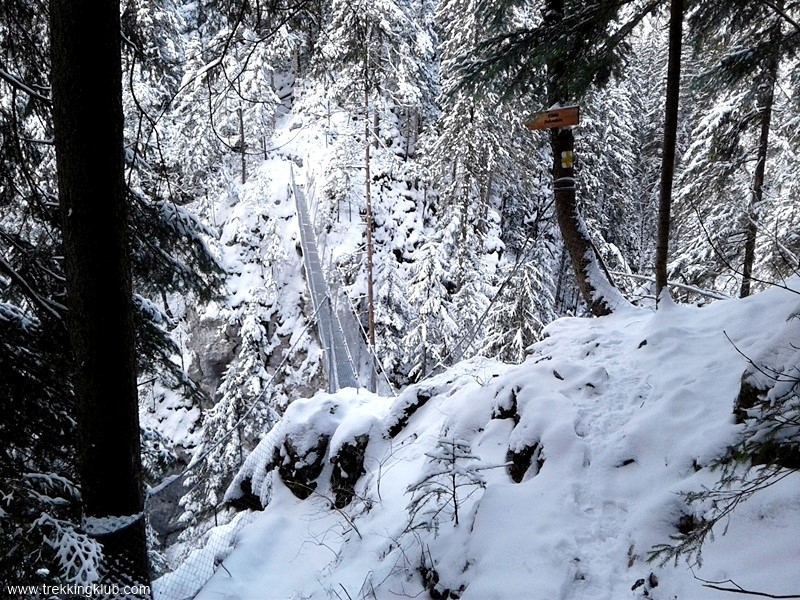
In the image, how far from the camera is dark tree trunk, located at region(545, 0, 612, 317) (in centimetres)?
437

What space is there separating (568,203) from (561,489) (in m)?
3.01

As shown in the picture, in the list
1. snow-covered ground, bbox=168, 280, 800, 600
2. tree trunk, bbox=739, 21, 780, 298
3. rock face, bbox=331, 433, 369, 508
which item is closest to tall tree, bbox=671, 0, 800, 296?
tree trunk, bbox=739, 21, 780, 298

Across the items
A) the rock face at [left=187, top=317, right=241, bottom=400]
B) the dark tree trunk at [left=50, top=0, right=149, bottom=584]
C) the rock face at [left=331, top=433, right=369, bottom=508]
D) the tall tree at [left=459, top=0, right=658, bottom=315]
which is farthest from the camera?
the rock face at [left=187, top=317, right=241, bottom=400]

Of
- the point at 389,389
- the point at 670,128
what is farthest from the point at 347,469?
the point at 670,128

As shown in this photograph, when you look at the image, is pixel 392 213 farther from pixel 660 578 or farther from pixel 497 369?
pixel 660 578

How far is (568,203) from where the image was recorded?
457 cm

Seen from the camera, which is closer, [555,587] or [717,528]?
[717,528]

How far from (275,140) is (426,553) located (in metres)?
21.1

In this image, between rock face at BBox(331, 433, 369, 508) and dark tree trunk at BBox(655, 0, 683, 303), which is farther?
rock face at BBox(331, 433, 369, 508)

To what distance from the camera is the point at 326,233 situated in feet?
54.0

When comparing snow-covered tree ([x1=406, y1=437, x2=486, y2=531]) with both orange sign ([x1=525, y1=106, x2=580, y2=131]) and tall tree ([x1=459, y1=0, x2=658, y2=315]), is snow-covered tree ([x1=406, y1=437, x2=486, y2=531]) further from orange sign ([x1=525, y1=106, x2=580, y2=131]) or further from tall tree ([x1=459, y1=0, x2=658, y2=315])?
orange sign ([x1=525, y1=106, x2=580, y2=131])

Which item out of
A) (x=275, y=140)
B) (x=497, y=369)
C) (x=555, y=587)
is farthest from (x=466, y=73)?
(x=275, y=140)

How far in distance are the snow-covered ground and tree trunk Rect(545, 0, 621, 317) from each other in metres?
0.34

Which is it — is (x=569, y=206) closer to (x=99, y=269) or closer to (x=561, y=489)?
(x=561, y=489)
